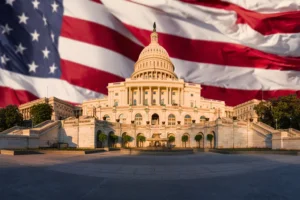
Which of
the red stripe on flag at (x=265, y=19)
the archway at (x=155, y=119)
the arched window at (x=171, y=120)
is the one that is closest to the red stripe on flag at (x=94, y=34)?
the red stripe on flag at (x=265, y=19)

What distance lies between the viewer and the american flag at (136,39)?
84.7ft

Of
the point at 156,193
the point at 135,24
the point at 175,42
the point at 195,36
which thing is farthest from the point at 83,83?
the point at 156,193

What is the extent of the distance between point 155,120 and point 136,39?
35.7 meters

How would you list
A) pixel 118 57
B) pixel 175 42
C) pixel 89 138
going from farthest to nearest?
pixel 89 138 → pixel 118 57 → pixel 175 42

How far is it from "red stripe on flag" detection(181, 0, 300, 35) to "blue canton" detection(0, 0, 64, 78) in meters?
18.9

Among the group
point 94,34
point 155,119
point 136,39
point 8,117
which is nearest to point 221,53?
point 136,39

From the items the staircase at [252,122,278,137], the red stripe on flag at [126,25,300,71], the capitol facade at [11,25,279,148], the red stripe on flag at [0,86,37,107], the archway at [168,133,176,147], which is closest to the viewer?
the red stripe on flag at [126,25,300,71]

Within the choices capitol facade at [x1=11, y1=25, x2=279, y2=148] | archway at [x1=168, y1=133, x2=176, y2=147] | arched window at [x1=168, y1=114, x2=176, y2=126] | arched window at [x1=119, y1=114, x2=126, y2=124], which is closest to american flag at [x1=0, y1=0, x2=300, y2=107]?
capitol facade at [x1=11, y1=25, x2=279, y2=148]

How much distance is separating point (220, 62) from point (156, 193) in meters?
26.3

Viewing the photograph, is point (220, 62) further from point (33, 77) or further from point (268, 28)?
point (33, 77)

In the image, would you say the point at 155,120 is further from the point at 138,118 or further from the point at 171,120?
the point at 138,118

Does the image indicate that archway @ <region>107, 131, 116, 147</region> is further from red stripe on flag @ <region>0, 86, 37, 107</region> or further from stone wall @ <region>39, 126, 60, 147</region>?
red stripe on flag @ <region>0, 86, 37, 107</region>

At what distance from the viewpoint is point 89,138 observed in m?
42.2

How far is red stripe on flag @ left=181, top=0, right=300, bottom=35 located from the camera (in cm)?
2475
